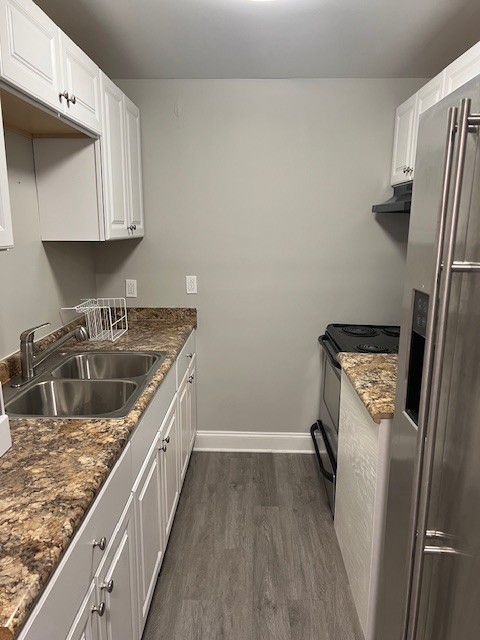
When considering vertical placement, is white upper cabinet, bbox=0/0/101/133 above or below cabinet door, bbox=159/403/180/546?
above

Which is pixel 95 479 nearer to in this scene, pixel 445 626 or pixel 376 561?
pixel 445 626

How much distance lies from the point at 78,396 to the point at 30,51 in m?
1.22

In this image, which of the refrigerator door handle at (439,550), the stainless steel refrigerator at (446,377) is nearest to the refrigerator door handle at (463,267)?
the stainless steel refrigerator at (446,377)

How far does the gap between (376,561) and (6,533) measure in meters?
1.25

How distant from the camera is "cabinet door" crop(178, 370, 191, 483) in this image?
2.45 m

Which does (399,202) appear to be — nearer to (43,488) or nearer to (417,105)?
(417,105)

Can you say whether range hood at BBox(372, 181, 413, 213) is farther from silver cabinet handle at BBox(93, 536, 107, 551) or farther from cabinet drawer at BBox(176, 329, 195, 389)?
silver cabinet handle at BBox(93, 536, 107, 551)

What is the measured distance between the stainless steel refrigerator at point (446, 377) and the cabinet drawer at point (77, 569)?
2.47ft

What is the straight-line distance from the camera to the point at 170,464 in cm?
214

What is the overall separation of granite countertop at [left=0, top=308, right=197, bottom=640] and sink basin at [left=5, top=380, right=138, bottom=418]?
15 centimetres

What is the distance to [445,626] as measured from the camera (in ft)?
3.49

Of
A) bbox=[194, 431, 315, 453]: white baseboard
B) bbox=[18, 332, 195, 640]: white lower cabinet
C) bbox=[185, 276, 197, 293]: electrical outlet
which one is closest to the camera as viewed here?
bbox=[18, 332, 195, 640]: white lower cabinet

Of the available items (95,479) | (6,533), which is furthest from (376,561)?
(6,533)

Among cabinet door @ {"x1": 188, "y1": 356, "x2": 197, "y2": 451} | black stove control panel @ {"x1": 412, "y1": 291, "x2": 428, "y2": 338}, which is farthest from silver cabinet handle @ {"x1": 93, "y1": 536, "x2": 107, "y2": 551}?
cabinet door @ {"x1": 188, "y1": 356, "x2": 197, "y2": 451}
